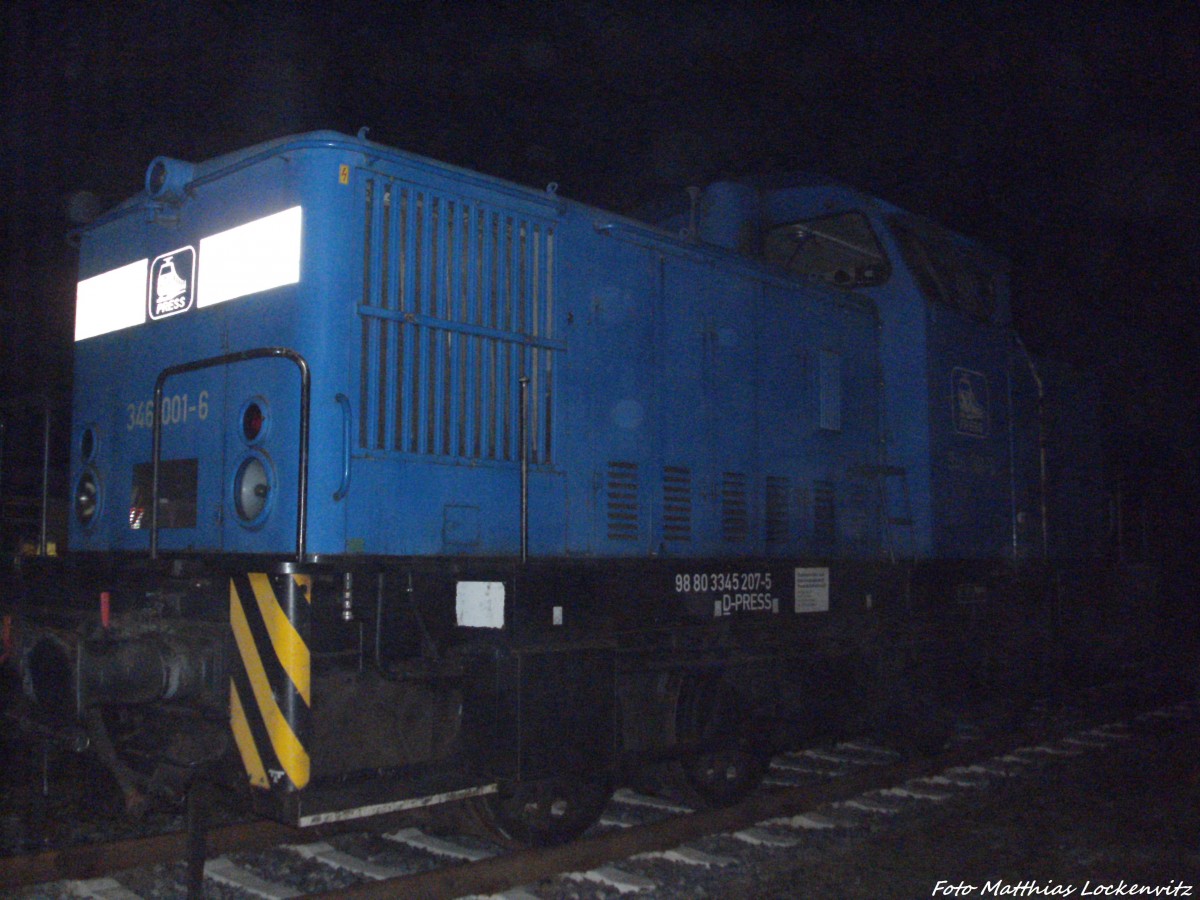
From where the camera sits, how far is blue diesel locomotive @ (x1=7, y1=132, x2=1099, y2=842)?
3977 millimetres

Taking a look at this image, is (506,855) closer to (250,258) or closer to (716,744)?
(716,744)

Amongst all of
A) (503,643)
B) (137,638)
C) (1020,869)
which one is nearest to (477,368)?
(503,643)

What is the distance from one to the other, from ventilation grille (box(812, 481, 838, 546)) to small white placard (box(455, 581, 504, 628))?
2.72m

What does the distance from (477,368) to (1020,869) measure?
3134mm

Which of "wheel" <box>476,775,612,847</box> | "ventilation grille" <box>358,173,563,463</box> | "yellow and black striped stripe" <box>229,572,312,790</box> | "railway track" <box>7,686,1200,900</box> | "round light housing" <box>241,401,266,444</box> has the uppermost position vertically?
"ventilation grille" <box>358,173,563,463</box>

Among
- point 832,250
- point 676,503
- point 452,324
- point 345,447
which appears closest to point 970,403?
point 832,250

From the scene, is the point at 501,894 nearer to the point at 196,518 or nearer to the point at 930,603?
the point at 196,518

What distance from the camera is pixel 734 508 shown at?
19.1 ft

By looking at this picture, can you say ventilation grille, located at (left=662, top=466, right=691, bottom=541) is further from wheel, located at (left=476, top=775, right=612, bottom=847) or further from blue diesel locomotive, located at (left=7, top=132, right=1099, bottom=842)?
wheel, located at (left=476, top=775, right=612, bottom=847)

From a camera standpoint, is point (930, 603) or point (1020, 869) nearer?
point (1020, 869)

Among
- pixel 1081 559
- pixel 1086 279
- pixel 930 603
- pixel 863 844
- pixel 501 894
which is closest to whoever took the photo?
pixel 501 894

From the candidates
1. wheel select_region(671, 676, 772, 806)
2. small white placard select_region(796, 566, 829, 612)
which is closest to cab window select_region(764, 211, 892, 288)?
small white placard select_region(796, 566, 829, 612)

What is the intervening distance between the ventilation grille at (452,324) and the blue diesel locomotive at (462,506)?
0.01 meters

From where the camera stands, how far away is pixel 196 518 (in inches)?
179
